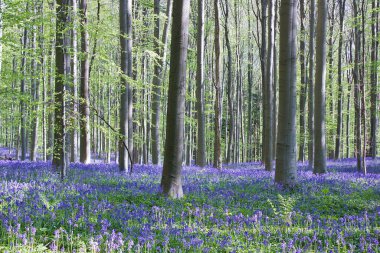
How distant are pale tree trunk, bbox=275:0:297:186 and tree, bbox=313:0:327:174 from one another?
4.60m

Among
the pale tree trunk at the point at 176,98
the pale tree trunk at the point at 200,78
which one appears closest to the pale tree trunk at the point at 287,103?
the pale tree trunk at the point at 176,98

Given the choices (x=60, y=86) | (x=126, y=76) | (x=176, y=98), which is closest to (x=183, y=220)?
(x=176, y=98)

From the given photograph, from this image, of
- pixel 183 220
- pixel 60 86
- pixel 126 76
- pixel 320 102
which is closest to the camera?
pixel 183 220

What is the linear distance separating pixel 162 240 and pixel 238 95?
33887 millimetres

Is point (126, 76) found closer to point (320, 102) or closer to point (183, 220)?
point (320, 102)

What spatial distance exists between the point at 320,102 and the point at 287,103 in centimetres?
496

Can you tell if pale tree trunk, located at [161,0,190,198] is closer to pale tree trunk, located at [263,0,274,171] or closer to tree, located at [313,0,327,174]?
tree, located at [313,0,327,174]

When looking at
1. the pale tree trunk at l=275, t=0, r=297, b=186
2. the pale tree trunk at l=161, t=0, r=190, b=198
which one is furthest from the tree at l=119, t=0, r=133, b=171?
the pale tree trunk at l=275, t=0, r=297, b=186

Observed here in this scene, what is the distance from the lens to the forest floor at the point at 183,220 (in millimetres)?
4379

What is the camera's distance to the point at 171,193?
7.55 meters

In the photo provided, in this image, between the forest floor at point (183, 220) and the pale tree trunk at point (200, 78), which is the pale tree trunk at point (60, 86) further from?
the pale tree trunk at point (200, 78)

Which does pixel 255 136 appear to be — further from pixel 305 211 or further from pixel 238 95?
pixel 305 211

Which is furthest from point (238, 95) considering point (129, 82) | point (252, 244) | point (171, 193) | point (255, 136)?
point (252, 244)

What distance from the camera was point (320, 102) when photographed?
44.8ft
